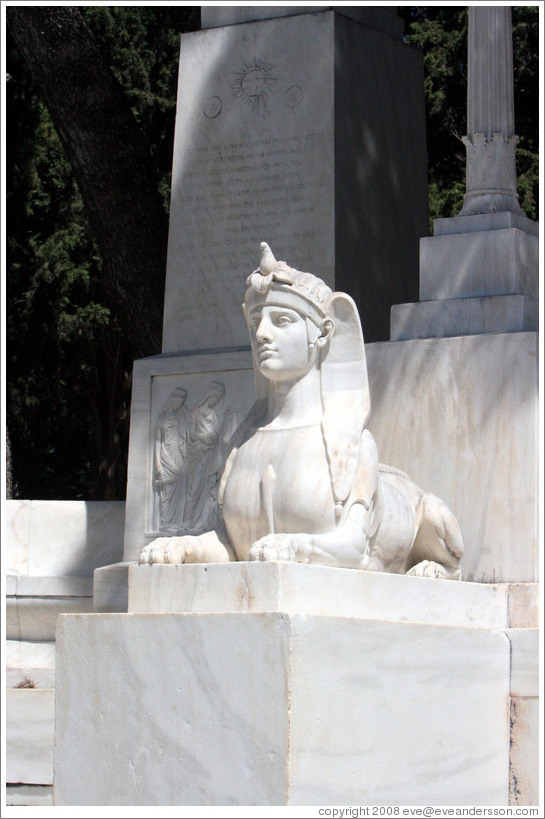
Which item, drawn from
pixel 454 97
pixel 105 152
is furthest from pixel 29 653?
pixel 454 97

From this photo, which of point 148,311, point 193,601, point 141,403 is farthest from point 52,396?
point 193,601

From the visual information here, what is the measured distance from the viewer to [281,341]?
20.3 feet

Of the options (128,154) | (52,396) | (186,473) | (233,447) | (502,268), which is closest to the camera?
(233,447)

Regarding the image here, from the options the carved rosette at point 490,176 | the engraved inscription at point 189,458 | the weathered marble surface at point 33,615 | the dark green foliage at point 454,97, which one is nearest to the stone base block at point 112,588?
the engraved inscription at point 189,458

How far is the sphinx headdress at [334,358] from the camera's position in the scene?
20.2 feet

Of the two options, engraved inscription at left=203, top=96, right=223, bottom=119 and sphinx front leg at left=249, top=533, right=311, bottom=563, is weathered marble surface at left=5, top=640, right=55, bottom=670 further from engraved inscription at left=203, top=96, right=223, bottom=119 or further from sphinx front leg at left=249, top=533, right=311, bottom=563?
sphinx front leg at left=249, top=533, right=311, bottom=563

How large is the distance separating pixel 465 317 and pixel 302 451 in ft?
6.90

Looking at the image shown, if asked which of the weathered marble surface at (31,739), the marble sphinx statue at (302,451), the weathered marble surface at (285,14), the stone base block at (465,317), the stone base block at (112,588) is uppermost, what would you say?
the weathered marble surface at (285,14)

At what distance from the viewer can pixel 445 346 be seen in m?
7.71

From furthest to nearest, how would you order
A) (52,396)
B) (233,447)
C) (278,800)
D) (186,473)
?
(52,396)
(186,473)
(233,447)
(278,800)

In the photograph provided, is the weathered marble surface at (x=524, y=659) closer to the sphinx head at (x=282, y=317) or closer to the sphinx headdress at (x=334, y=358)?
the sphinx headdress at (x=334, y=358)

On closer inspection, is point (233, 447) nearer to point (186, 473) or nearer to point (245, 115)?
point (186, 473)

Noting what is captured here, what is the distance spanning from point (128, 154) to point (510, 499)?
23.0ft

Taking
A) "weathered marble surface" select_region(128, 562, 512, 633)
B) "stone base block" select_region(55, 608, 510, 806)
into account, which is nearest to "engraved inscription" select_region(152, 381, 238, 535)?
"weathered marble surface" select_region(128, 562, 512, 633)
